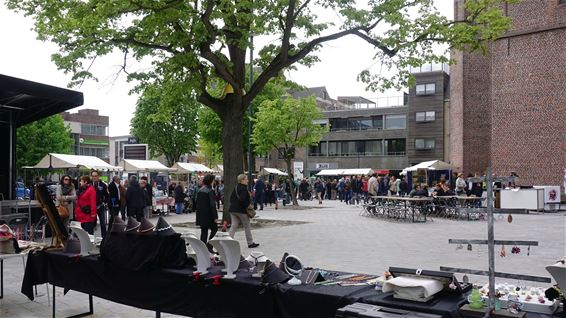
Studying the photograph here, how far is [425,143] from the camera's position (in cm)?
5703

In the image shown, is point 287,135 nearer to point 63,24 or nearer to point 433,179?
point 433,179

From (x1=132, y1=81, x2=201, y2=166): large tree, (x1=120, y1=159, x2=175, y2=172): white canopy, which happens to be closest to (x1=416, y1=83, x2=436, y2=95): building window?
(x1=132, y1=81, x2=201, y2=166): large tree

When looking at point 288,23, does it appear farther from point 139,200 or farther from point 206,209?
point 139,200

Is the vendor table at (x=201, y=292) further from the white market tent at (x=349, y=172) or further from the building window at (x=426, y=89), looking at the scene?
the building window at (x=426, y=89)

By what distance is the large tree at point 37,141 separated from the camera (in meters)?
53.1

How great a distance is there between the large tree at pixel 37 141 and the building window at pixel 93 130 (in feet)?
120

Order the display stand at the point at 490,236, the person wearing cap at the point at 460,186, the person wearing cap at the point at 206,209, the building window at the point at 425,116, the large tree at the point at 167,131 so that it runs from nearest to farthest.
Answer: the display stand at the point at 490,236
the person wearing cap at the point at 206,209
the person wearing cap at the point at 460,186
the large tree at the point at 167,131
the building window at the point at 425,116

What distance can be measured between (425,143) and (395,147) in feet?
26.3

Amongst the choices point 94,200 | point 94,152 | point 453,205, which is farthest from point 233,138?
point 94,152

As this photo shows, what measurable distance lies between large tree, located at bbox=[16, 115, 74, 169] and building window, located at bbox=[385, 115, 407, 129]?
3910cm

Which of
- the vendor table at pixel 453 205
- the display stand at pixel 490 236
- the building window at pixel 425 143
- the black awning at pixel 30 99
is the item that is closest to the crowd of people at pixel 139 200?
the vendor table at pixel 453 205

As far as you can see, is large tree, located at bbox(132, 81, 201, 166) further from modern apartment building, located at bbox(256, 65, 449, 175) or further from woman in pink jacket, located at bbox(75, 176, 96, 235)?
woman in pink jacket, located at bbox(75, 176, 96, 235)

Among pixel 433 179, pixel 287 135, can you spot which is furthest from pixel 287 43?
pixel 433 179

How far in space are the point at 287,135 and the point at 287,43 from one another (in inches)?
715
